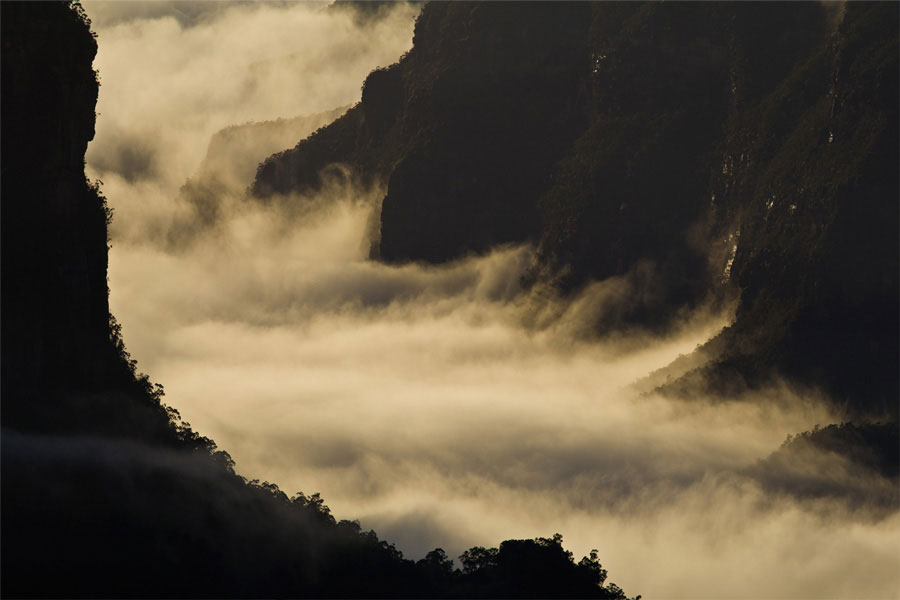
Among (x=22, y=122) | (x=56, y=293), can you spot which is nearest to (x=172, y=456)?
(x=56, y=293)

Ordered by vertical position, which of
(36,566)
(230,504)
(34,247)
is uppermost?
(34,247)

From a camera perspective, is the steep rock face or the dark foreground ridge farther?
the steep rock face

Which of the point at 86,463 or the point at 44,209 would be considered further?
the point at 44,209

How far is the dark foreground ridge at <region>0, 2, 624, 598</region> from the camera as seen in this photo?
149 m

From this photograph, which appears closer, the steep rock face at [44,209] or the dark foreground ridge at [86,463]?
the dark foreground ridge at [86,463]

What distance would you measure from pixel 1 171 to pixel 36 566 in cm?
2553

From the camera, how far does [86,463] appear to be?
156625 millimetres

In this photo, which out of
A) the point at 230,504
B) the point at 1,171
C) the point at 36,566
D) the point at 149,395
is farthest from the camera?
the point at 149,395

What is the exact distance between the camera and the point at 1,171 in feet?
501

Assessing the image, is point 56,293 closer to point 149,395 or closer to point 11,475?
point 11,475

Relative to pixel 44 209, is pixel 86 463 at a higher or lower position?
lower

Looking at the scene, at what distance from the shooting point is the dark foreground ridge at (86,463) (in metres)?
149

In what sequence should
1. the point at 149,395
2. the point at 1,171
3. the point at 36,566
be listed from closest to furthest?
the point at 36,566, the point at 1,171, the point at 149,395

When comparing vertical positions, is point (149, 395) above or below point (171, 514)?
above
